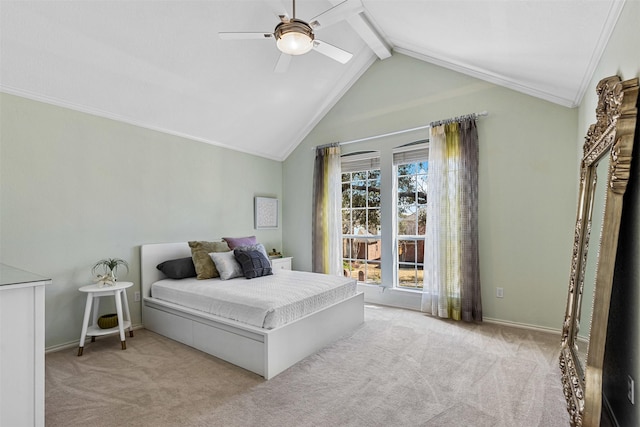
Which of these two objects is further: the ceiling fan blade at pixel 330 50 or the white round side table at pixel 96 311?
the white round side table at pixel 96 311

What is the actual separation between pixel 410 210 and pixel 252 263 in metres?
2.28

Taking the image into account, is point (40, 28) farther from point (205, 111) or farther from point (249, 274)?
point (249, 274)

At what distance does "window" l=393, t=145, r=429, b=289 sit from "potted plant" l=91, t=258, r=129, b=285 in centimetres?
343

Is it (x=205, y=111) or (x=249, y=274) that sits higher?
(x=205, y=111)

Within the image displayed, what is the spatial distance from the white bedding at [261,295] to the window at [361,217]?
125cm

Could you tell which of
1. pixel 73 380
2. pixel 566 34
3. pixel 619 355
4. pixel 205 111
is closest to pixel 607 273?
pixel 619 355

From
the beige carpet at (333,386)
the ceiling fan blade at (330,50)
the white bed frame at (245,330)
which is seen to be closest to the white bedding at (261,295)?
the white bed frame at (245,330)

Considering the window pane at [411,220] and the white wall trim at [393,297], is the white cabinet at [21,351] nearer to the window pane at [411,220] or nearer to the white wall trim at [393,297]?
the white wall trim at [393,297]

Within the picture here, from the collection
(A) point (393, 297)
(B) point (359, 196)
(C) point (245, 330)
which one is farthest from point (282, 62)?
(A) point (393, 297)

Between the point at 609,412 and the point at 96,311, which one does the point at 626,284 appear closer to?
the point at 609,412

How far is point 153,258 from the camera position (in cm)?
359

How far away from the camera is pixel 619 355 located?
1.64 meters

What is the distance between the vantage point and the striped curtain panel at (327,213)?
471 cm

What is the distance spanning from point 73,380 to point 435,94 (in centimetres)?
468
